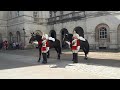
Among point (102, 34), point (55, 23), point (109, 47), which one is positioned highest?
point (55, 23)

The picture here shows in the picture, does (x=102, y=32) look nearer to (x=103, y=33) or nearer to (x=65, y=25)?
(x=103, y=33)

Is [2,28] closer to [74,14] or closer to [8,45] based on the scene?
[8,45]

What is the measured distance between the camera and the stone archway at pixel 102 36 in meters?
25.0

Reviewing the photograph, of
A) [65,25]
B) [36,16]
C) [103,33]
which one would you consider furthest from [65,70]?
[36,16]

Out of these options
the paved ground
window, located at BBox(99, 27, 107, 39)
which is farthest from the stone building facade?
the paved ground

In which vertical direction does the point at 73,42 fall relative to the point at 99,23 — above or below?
below

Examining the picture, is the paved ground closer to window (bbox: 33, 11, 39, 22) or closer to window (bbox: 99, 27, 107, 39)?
window (bbox: 99, 27, 107, 39)

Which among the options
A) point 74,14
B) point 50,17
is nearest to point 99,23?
point 74,14

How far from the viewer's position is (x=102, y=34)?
25578 millimetres

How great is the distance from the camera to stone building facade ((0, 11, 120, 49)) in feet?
80.3

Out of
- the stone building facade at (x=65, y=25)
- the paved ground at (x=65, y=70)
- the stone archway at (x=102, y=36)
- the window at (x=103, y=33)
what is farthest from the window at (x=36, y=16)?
the paved ground at (x=65, y=70)

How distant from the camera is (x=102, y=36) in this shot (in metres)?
25.6
